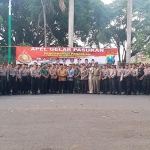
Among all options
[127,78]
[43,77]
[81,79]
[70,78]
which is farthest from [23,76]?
[127,78]

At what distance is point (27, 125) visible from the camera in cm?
861

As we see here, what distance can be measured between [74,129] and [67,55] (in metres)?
13.1

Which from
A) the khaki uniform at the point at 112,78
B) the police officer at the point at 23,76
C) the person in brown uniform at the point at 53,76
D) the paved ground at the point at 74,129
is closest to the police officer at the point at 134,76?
the khaki uniform at the point at 112,78

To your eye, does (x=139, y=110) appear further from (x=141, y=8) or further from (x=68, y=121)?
(x=141, y=8)

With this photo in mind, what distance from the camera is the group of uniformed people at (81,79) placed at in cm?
1885

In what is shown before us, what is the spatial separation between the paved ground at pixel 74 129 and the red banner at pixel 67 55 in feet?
30.3

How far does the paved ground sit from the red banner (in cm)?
923

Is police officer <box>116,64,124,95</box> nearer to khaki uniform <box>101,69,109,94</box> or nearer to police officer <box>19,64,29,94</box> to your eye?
khaki uniform <box>101,69,109,94</box>

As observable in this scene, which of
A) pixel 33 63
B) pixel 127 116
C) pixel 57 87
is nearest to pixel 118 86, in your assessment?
pixel 57 87

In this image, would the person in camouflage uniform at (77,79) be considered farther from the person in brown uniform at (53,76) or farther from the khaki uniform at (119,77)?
the khaki uniform at (119,77)

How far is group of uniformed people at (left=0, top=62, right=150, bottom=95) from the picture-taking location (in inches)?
742

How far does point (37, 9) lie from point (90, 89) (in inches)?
433

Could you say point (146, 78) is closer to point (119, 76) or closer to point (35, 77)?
point (119, 76)

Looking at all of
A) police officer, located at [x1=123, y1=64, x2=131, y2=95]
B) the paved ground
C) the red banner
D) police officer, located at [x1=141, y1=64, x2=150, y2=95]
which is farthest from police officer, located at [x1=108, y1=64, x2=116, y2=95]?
the paved ground
